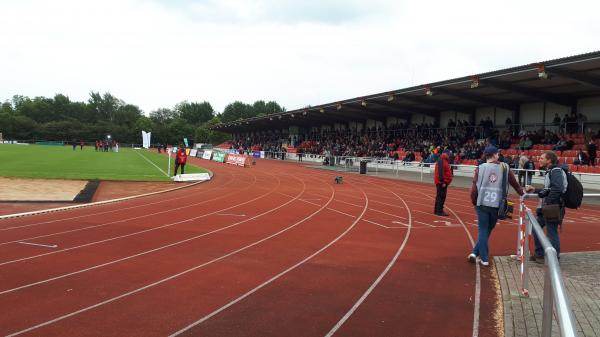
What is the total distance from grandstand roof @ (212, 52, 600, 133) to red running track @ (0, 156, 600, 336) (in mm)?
9921

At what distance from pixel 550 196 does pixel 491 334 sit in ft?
9.43

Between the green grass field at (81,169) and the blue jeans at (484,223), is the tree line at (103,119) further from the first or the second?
the blue jeans at (484,223)

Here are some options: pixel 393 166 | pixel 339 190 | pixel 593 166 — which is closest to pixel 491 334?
pixel 339 190

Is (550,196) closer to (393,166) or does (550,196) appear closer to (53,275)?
(53,275)

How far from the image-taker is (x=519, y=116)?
95.6 feet

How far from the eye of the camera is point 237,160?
3716 cm

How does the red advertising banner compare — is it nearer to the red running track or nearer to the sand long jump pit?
the sand long jump pit

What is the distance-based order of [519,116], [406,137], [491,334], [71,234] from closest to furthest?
[491,334], [71,234], [519,116], [406,137]

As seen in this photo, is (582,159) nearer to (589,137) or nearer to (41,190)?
(589,137)

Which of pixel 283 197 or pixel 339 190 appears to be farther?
pixel 339 190

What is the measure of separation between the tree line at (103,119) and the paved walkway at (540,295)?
10713 centimetres

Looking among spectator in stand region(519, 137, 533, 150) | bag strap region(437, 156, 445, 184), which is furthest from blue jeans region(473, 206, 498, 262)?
spectator in stand region(519, 137, 533, 150)

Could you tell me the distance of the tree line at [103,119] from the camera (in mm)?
97625

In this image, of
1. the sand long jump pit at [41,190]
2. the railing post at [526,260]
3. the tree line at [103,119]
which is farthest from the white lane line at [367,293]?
the tree line at [103,119]
